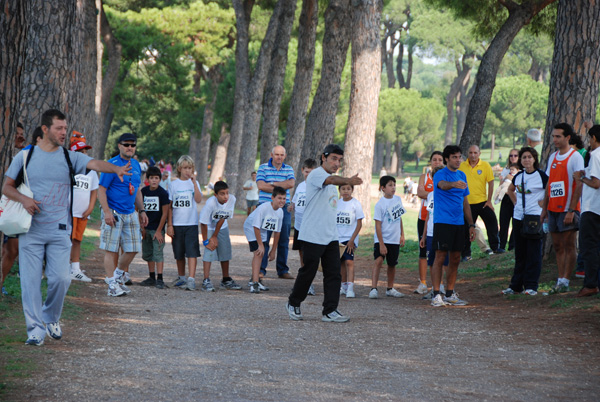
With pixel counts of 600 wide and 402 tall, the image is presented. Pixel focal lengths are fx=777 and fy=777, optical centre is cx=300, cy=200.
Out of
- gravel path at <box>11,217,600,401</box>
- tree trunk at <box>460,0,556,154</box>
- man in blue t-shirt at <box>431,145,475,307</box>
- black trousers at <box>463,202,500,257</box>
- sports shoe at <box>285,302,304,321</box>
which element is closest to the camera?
gravel path at <box>11,217,600,401</box>

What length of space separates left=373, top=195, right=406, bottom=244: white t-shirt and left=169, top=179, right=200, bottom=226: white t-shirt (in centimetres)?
255

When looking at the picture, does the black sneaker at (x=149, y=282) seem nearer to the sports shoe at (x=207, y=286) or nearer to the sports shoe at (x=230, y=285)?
the sports shoe at (x=207, y=286)

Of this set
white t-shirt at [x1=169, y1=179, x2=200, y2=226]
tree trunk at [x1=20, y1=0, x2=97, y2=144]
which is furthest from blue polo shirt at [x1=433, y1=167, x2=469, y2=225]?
tree trunk at [x1=20, y1=0, x2=97, y2=144]

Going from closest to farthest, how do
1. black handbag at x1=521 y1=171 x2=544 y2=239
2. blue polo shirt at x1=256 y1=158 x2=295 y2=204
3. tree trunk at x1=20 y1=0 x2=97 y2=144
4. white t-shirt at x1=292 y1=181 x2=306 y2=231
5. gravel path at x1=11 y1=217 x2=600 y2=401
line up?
gravel path at x1=11 y1=217 x2=600 y2=401 → black handbag at x1=521 y1=171 x2=544 y2=239 → white t-shirt at x1=292 y1=181 x2=306 y2=231 → blue polo shirt at x1=256 y1=158 x2=295 y2=204 → tree trunk at x1=20 y1=0 x2=97 y2=144

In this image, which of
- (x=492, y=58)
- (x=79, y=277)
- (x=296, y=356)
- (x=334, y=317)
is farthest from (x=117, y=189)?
(x=492, y=58)

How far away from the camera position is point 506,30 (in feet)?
52.3

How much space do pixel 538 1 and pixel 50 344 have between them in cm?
1255

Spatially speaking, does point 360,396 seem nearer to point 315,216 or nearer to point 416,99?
point 315,216

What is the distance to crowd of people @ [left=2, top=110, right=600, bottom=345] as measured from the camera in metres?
6.33

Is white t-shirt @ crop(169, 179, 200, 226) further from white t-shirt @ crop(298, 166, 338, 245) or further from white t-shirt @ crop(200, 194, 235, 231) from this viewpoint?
white t-shirt @ crop(298, 166, 338, 245)

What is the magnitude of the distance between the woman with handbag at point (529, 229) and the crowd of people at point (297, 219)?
15 mm

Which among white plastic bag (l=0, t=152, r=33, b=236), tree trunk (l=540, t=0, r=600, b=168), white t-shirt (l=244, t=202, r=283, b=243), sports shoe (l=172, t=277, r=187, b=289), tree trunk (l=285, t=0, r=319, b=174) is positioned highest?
tree trunk (l=285, t=0, r=319, b=174)

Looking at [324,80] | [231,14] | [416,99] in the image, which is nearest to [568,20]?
[324,80]

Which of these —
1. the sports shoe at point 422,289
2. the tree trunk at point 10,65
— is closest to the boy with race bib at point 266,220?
the sports shoe at point 422,289
